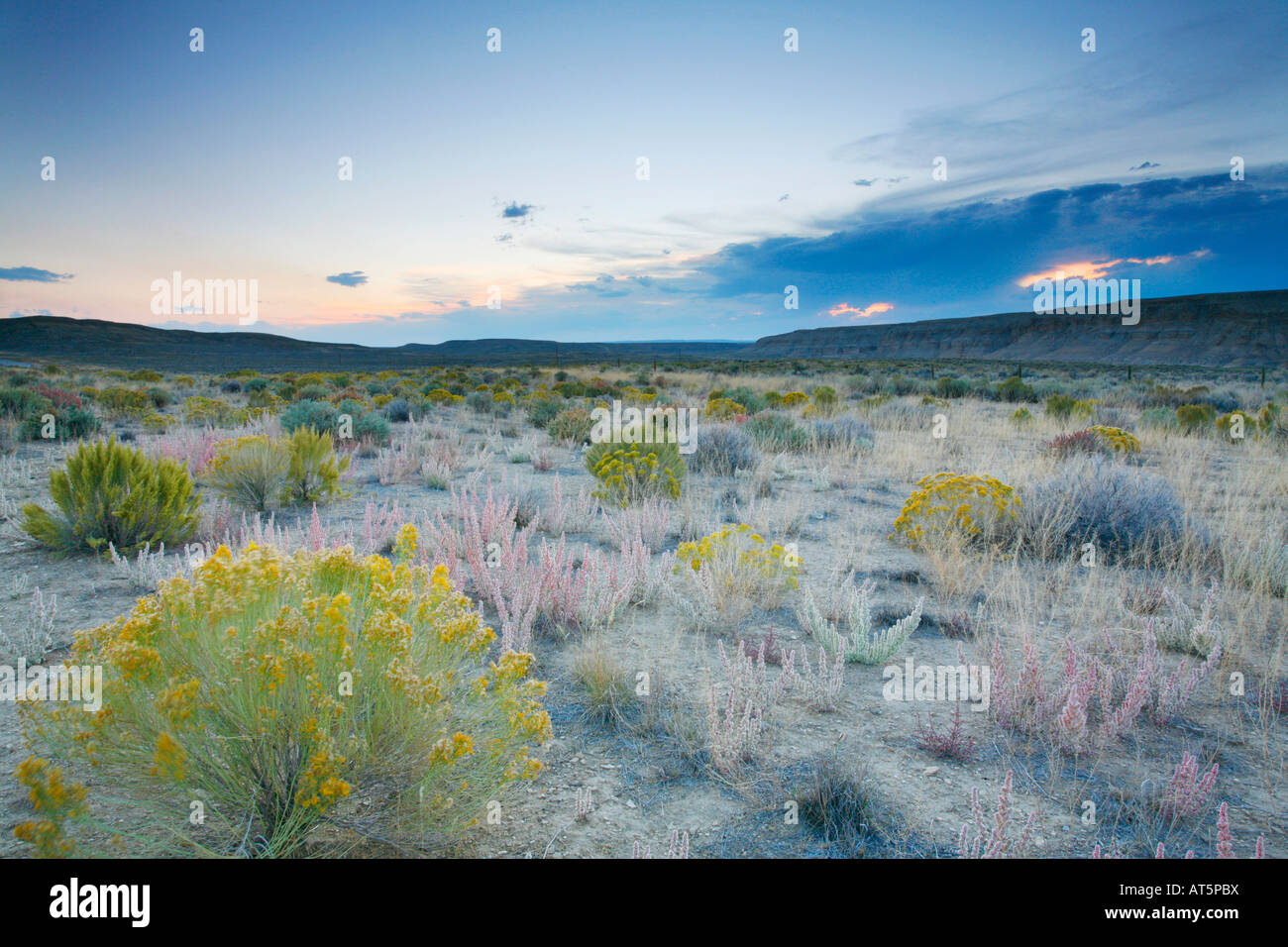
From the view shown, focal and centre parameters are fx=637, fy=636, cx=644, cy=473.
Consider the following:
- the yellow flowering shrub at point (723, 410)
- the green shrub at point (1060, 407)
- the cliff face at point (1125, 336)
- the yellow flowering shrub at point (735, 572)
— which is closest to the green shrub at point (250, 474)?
the yellow flowering shrub at point (735, 572)

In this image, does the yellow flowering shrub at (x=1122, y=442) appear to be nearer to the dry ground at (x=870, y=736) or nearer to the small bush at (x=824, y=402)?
the dry ground at (x=870, y=736)

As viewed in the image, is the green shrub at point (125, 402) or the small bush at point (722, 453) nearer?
the small bush at point (722, 453)

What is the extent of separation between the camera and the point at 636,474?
22.6 ft

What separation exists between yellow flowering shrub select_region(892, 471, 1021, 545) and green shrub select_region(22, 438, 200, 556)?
598cm

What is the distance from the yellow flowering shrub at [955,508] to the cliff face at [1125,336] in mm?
77661

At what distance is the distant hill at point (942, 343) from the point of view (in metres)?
67.2

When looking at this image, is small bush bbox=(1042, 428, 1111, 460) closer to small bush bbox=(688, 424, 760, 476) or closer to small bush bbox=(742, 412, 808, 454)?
small bush bbox=(742, 412, 808, 454)

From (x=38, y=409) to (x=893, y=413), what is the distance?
1593 centimetres

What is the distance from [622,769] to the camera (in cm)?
259

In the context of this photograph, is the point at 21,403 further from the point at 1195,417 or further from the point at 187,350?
the point at 187,350

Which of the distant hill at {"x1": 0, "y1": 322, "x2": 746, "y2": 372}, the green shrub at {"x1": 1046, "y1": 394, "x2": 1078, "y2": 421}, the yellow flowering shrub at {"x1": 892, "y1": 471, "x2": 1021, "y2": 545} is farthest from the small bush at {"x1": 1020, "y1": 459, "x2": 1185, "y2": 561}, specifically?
the distant hill at {"x1": 0, "y1": 322, "x2": 746, "y2": 372}

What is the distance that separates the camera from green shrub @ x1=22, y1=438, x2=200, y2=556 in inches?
185

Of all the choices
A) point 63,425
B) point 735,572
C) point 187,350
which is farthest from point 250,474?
point 187,350
